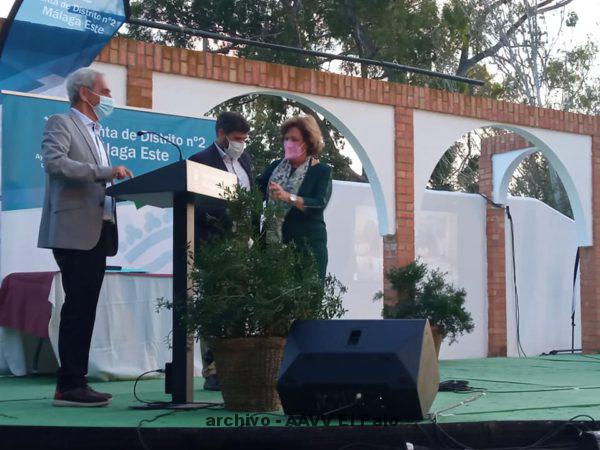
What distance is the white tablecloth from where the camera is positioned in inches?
230

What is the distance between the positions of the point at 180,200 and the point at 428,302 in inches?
166

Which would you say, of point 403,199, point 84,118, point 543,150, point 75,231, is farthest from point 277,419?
point 543,150

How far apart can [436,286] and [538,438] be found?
4.47 metres

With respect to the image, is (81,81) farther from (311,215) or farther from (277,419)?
(277,419)

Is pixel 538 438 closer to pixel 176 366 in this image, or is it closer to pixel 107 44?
pixel 176 366

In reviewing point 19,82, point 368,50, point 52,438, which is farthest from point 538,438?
point 368,50

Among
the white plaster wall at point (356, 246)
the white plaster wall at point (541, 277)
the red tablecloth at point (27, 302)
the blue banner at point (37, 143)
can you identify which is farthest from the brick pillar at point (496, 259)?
the red tablecloth at point (27, 302)

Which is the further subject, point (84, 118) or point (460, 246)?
point (460, 246)

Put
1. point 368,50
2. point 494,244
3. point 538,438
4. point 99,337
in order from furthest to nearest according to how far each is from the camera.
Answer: point 368,50 < point 494,244 < point 99,337 < point 538,438

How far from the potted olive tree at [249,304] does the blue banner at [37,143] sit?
2732mm

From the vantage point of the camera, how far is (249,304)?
3787mm

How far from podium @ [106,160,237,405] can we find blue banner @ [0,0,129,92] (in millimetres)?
2722

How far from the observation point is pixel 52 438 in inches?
131

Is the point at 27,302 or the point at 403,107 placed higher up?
the point at 403,107
